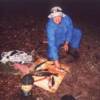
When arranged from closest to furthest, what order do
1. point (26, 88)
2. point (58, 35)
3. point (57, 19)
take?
point (26, 88), point (57, 19), point (58, 35)

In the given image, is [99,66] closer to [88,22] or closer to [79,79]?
[79,79]

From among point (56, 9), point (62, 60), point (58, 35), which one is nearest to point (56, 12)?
point (56, 9)

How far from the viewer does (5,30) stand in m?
3.13

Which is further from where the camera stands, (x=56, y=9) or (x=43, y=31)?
(x=43, y=31)

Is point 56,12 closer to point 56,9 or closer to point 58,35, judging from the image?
point 56,9

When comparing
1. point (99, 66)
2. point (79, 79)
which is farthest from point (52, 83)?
point (99, 66)

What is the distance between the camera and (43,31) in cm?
315

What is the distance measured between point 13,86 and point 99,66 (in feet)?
2.49

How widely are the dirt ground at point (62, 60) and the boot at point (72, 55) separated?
0.04 m

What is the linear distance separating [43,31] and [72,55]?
338mm

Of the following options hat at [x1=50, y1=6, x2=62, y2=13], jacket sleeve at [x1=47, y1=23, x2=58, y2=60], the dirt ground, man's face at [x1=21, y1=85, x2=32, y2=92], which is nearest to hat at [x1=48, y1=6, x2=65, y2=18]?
hat at [x1=50, y1=6, x2=62, y2=13]

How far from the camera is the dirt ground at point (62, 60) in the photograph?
2.85 m

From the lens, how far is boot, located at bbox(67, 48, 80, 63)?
309 centimetres


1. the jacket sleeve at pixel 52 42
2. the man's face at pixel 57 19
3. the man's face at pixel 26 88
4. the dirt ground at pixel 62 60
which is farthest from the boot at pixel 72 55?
the man's face at pixel 26 88
